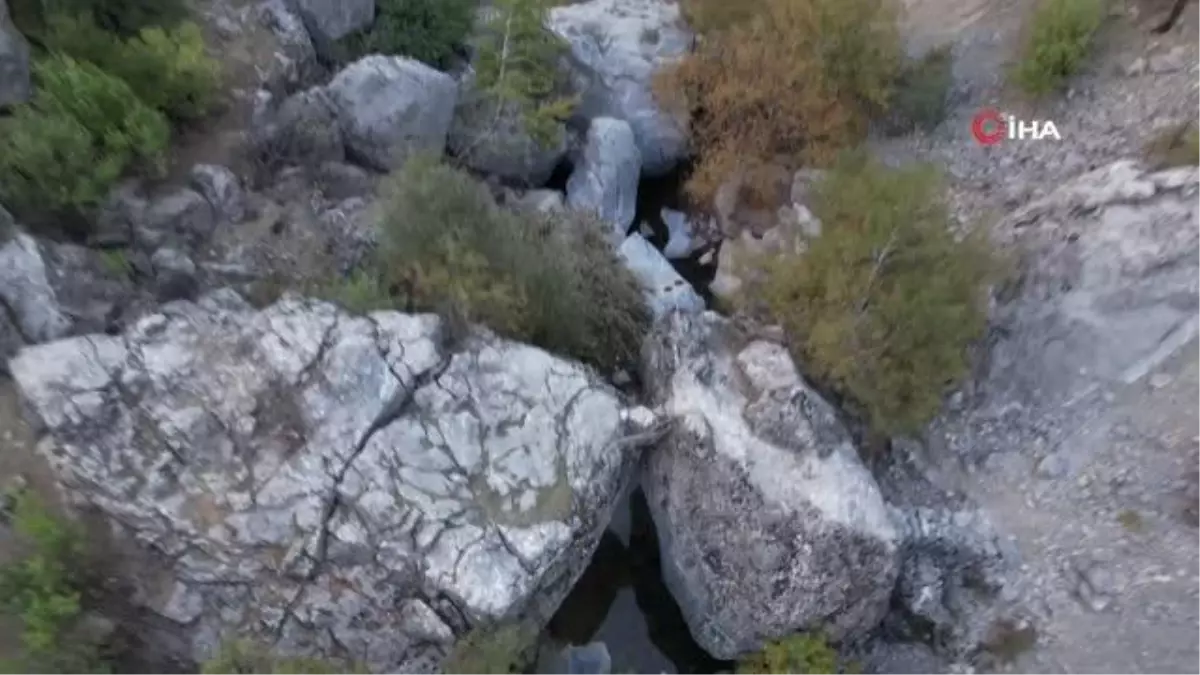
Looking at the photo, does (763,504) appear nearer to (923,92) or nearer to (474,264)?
(474,264)

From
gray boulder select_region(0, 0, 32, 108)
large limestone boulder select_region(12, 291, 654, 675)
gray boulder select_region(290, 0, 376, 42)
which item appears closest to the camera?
large limestone boulder select_region(12, 291, 654, 675)

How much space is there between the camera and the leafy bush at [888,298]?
14.5 m

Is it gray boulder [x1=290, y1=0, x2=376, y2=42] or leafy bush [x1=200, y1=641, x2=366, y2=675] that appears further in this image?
gray boulder [x1=290, y1=0, x2=376, y2=42]

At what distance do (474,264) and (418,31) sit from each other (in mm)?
7986

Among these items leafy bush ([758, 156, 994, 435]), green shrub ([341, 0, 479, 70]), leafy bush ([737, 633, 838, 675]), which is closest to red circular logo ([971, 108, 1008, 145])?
leafy bush ([758, 156, 994, 435])

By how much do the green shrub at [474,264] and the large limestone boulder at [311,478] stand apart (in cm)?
94

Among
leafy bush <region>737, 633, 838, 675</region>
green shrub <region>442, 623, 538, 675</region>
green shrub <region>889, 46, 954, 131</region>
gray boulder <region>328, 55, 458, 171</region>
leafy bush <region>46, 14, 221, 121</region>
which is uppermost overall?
green shrub <region>889, 46, 954, 131</region>

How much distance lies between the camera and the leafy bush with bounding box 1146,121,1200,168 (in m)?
16.5

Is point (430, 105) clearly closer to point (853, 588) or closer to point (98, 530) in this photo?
point (98, 530)

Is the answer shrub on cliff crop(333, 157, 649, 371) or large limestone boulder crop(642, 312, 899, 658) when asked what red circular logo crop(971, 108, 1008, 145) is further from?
shrub on cliff crop(333, 157, 649, 371)

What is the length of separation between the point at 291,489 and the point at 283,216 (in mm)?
5404

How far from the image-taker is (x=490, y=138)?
63.1ft

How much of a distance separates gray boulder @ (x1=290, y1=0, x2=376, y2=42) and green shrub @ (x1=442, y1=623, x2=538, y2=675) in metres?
12.1

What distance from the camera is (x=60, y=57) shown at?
1492 centimetres
